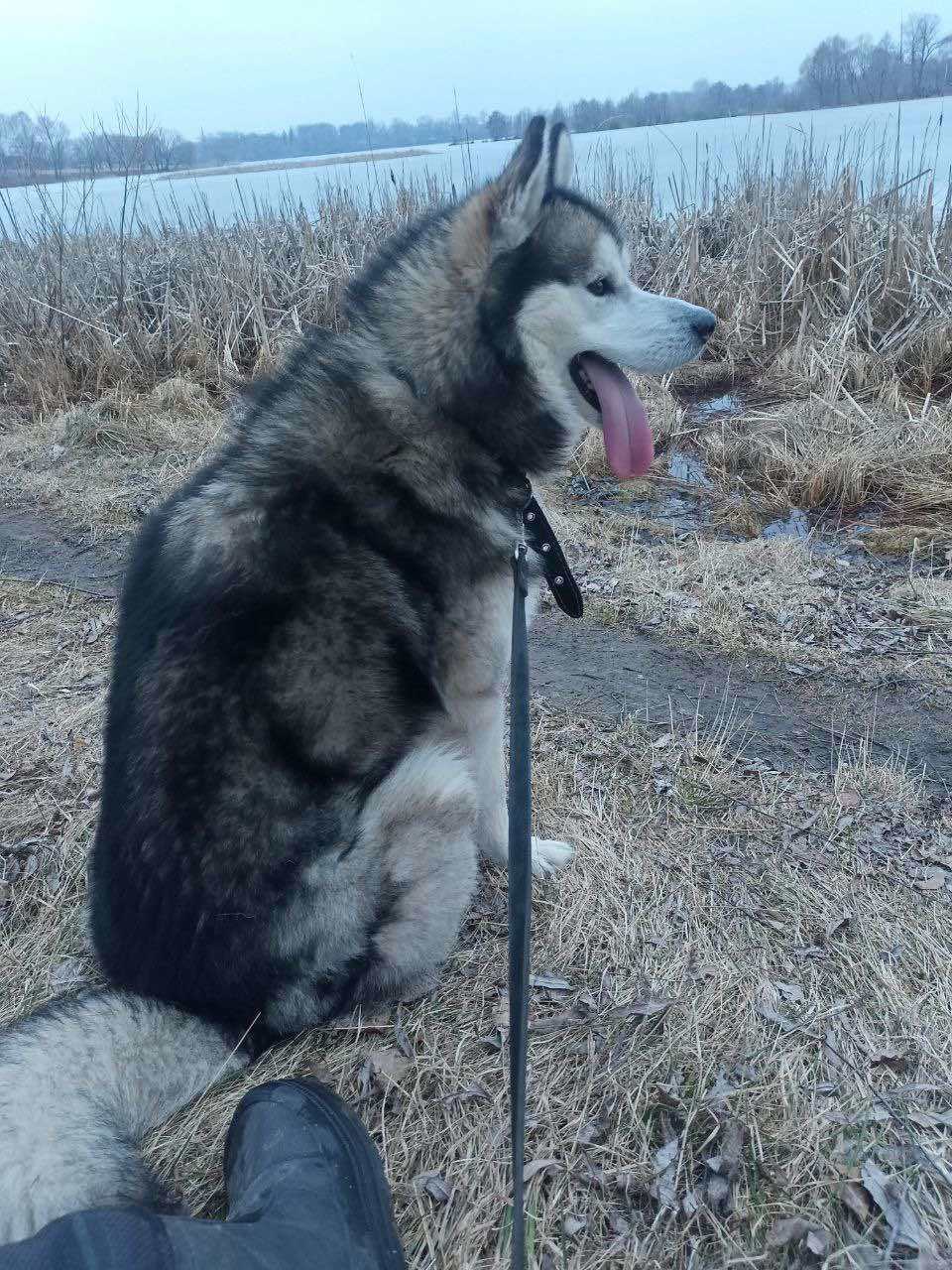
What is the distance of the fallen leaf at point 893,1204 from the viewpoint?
5.22ft

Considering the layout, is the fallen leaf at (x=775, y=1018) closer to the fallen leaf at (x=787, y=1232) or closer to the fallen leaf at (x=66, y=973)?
the fallen leaf at (x=787, y=1232)

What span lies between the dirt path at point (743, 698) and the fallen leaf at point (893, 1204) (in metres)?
1.55

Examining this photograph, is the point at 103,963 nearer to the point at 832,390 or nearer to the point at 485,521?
the point at 485,521

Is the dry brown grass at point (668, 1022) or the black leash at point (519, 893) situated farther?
the dry brown grass at point (668, 1022)

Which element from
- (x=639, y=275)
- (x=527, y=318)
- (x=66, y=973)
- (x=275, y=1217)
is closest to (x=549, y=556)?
(x=527, y=318)

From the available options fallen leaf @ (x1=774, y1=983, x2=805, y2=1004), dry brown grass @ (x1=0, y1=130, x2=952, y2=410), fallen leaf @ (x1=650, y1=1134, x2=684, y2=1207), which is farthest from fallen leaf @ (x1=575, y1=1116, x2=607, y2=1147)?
dry brown grass @ (x1=0, y1=130, x2=952, y2=410)

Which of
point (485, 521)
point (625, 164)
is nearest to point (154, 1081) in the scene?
point (485, 521)

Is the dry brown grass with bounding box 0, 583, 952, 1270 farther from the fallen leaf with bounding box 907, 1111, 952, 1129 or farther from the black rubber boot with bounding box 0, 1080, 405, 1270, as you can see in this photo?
the black rubber boot with bounding box 0, 1080, 405, 1270

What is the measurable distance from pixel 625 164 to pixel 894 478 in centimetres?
667

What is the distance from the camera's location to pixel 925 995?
2.09 meters

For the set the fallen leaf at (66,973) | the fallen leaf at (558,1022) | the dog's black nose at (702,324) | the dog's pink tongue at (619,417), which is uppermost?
Result: the dog's black nose at (702,324)

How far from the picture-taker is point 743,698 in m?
3.50

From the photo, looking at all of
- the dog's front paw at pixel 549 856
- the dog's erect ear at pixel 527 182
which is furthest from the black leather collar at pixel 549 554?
the dog's front paw at pixel 549 856

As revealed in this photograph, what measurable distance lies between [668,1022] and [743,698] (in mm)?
1743
